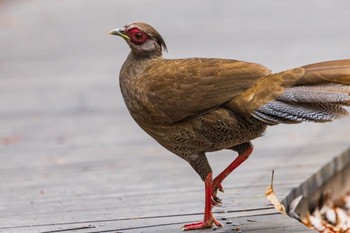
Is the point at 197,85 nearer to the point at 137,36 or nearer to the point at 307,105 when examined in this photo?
the point at 137,36

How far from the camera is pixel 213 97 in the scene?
20.1 ft

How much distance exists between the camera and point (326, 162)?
8141 mm

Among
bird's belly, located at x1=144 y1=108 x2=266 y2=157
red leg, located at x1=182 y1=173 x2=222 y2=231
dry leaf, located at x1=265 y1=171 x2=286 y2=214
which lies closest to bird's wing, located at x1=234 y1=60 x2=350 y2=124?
bird's belly, located at x1=144 y1=108 x2=266 y2=157

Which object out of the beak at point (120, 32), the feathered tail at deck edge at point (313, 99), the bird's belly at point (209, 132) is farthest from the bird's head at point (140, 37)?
the feathered tail at deck edge at point (313, 99)

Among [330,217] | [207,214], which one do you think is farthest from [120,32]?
[330,217]

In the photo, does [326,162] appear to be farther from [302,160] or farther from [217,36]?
[217,36]

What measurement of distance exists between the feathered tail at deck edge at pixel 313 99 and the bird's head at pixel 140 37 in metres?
0.84

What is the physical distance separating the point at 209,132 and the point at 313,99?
2.11 ft

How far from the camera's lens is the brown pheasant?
19.4 feet

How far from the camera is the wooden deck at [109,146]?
22.8 ft

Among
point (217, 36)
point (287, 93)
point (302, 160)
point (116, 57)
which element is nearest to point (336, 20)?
point (217, 36)

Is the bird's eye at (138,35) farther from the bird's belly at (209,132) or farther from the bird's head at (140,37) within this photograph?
the bird's belly at (209,132)

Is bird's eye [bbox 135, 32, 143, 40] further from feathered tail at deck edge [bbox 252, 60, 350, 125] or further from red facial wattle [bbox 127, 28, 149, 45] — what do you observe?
feathered tail at deck edge [bbox 252, 60, 350, 125]

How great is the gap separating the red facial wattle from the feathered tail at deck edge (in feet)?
2.91
